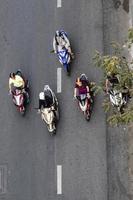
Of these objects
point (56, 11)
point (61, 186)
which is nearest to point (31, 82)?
point (56, 11)

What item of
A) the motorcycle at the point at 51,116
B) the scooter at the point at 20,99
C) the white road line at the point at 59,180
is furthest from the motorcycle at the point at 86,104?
the scooter at the point at 20,99

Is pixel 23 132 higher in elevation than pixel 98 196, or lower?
higher

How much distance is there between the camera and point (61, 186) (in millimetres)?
16219

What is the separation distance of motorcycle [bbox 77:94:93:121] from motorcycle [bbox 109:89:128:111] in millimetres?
1041

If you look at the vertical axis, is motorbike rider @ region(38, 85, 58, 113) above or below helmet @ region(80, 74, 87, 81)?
below

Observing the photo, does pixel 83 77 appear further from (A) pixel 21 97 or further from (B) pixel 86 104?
(A) pixel 21 97

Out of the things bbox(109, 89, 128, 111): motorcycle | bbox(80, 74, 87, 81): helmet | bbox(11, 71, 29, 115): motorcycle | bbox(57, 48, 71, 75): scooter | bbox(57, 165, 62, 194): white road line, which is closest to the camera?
bbox(109, 89, 128, 111): motorcycle

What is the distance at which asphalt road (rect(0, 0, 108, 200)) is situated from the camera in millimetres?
15992

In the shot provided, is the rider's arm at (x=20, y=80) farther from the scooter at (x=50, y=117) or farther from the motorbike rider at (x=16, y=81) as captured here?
the scooter at (x=50, y=117)

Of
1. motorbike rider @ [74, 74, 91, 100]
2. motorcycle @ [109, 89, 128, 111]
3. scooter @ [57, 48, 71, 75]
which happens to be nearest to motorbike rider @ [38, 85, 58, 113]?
motorbike rider @ [74, 74, 91, 100]

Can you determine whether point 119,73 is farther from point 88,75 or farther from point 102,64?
point 88,75

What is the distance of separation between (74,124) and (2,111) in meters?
2.90

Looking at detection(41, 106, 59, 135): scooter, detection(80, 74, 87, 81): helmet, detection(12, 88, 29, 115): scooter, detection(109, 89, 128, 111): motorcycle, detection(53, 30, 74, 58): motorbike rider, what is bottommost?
detection(41, 106, 59, 135): scooter

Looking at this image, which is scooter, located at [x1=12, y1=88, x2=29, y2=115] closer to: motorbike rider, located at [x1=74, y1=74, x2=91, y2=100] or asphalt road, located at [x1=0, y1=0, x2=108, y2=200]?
asphalt road, located at [x1=0, y1=0, x2=108, y2=200]
